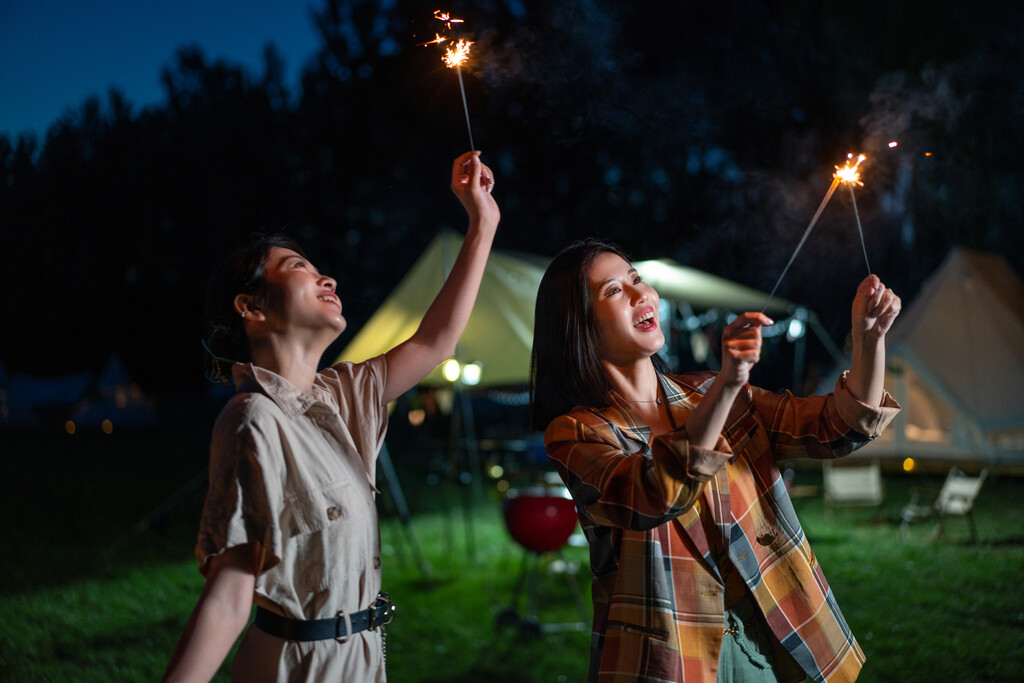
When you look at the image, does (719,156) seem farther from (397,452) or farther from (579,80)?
(397,452)

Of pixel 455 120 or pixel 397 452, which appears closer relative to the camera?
pixel 455 120

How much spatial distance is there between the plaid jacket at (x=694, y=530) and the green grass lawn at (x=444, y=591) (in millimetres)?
2438

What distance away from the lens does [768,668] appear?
149cm

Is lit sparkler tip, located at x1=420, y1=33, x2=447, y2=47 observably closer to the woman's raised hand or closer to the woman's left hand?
the woman's raised hand

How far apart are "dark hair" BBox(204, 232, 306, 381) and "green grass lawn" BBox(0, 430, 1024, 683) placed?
2.18 m

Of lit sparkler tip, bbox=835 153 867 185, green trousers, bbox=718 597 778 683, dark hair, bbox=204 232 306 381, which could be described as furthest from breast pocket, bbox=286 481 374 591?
lit sparkler tip, bbox=835 153 867 185

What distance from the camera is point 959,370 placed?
9117mm

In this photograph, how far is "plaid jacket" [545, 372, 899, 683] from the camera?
1300mm

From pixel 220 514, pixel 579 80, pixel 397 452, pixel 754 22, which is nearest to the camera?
pixel 220 514

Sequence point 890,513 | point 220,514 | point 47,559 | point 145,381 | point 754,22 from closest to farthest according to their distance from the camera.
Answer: point 220,514 → point 47,559 → point 754,22 → point 890,513 → point 145,381

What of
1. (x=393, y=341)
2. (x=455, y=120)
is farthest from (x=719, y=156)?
(x=455, y=120)

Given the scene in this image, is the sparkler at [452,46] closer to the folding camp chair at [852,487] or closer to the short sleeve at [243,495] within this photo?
the short sleeve at [243,495]

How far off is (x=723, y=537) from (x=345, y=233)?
571 inches

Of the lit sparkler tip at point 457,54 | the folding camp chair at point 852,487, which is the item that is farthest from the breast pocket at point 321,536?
the folding camp chair at point 852,487
